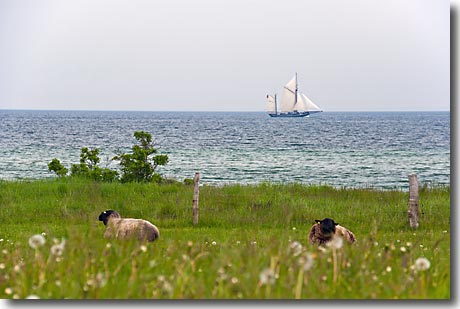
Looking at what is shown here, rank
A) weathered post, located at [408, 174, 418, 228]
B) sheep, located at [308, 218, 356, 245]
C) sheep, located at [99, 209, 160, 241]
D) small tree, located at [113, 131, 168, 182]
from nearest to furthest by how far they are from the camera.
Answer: sheep, located at [308, 218, 356, 245]
sheep, located at [99, 209, 160, 241]
weathered post, located at [408, 174, 418, 228]
small tree, located at [113, 131, 168, 182]

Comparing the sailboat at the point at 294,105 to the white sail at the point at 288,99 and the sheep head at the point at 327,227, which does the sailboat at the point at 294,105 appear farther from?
the sheep head at the point at 327,227

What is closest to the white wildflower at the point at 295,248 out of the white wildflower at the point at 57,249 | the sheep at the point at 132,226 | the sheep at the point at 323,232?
the white wildflower at the point at 57,249

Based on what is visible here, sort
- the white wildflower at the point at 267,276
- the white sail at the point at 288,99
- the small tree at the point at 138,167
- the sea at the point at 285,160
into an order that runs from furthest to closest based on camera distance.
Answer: the white sail at the point at 288,99 < the sea at the point at 285,160 < the small tree at the point at 138,167 < the white wildflower at the point at 267,276

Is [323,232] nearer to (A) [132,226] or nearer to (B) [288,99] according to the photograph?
(A) [132,226]

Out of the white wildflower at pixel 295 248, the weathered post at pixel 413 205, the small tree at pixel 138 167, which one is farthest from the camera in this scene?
the small tree at pixel 138 167

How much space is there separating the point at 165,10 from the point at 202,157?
41.3 meters

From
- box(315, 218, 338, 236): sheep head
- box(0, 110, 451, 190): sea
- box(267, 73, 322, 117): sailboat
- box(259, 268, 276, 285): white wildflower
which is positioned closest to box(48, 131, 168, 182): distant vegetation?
box(0, 110, 451, 190): sea

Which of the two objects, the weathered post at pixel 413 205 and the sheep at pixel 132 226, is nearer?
the sheep at pixel 132 226

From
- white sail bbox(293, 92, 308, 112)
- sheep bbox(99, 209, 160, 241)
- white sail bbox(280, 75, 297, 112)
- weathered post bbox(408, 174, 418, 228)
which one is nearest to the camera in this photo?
sheep bbox(99, 209, 160, 241)

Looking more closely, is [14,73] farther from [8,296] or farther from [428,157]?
[428,157]

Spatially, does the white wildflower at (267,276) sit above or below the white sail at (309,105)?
above

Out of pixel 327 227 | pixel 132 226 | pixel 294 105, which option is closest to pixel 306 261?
pixel 327 227

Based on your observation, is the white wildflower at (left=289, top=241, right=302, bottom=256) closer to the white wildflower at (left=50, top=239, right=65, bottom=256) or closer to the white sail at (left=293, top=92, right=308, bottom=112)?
the white wildflower at (left=50, top=239, right=65, bottom=256)

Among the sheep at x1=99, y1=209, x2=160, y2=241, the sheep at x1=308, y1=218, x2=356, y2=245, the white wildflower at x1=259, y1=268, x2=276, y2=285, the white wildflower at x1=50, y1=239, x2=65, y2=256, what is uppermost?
the white wildflower at x1=50, y1=239, x2=65, y2=256
